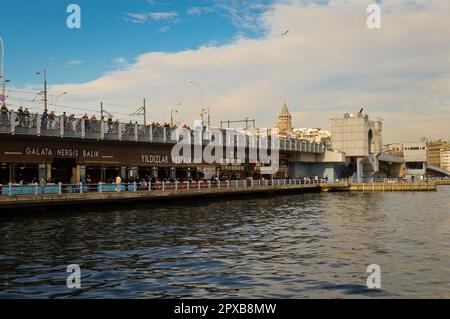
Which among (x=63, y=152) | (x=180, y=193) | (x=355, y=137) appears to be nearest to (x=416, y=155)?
(x=355, y=137)

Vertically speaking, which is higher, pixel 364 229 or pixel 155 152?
pixel 155 152

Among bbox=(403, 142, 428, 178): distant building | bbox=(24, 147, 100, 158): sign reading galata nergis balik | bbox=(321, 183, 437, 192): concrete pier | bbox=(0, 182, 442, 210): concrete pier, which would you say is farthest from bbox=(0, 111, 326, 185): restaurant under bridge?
bbox=(403, 142, 428, 178): distant building

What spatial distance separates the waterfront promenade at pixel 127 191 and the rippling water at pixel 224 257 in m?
3.59

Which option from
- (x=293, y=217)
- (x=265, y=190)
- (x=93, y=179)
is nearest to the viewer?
(x=293, y=217)

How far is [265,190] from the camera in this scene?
247ft

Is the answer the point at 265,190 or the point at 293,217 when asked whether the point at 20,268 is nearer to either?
the point at 293,217

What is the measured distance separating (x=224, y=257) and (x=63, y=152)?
3507 centimetres

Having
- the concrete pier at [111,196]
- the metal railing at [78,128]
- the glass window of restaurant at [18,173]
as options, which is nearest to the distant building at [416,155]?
the concrete pier at [111,196]

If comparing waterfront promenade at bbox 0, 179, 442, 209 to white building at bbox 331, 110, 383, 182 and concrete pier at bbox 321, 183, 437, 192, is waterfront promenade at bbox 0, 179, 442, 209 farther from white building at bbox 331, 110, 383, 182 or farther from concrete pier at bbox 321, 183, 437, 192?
white building at bbox 331, 110, 383, 182

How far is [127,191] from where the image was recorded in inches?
Result: 1986

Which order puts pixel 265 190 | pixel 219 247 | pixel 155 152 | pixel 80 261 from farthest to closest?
pixel 265 190
pixel 155 152
pixel 219 247
pixel 80 261

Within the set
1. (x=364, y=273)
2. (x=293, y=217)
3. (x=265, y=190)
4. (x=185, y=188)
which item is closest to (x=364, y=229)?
(x=293, y=217)

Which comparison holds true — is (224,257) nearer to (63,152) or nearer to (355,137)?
(63,152)
